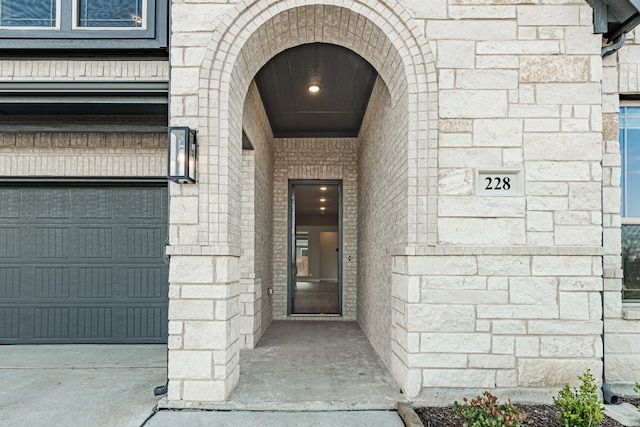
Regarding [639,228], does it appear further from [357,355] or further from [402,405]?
[357,355]

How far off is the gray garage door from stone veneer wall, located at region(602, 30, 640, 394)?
4650mm

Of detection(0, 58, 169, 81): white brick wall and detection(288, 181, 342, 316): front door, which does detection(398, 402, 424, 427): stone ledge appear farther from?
detection(288, 181, 342, 316): front door

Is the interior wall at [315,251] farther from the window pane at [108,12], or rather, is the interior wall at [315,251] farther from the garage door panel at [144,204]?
the window pane at [108,12]

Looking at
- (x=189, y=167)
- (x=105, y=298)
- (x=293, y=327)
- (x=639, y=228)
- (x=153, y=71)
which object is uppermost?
(x=153, y=71)

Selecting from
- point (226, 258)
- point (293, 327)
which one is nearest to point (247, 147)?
point (226, 258)

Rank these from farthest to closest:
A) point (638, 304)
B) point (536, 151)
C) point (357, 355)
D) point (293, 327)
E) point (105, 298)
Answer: point (293, 327), point (105, 298), point (357, 355), point (638, 304), point (536, 151)

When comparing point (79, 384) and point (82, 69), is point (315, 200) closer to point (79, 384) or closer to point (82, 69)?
point (82, 69)

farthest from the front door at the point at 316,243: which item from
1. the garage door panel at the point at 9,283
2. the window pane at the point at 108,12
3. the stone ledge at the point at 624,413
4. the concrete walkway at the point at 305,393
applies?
the stone ledge at the point at 624,413

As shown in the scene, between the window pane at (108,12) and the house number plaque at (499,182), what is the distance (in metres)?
3.42

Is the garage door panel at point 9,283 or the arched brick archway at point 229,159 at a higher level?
the arched brick archway at point 229,159

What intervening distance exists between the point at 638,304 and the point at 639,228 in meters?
0.69

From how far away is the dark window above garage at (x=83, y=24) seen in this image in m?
3.68

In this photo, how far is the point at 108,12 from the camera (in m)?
3.79

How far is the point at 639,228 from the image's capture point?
3.69m
